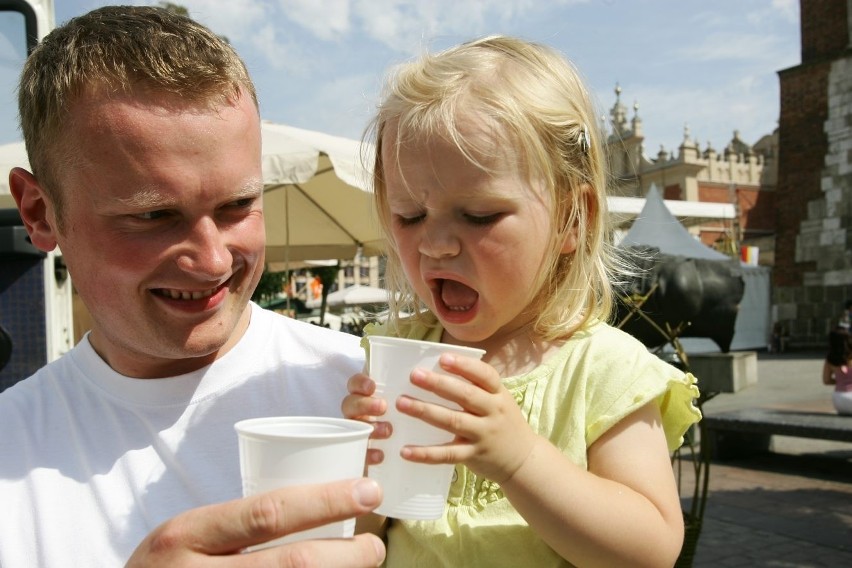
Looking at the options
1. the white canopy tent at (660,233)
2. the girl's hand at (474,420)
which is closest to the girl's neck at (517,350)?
the girl's hand at (474,420)

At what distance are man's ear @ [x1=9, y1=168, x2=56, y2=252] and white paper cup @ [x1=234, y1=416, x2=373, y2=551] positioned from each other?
1018 mm

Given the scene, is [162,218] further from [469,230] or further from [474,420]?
[474,420]

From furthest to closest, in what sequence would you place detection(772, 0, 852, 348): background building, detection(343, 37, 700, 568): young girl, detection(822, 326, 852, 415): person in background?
detection(772, 0, 852, 348): background building
detection(822, 326, 852, 415): person in background
detection(343, 37, 700, 568): young girl

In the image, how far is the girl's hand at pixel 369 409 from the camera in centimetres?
118

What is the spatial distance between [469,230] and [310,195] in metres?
6.90

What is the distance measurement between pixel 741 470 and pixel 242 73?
8.06m

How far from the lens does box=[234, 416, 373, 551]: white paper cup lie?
3.07 ft

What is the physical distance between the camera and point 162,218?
1.53 meters

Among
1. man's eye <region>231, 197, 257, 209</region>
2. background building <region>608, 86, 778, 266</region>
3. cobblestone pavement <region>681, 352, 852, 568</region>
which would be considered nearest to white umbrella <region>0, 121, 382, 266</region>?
cobblestone pavement <region>681, 352, 852, 568</region>

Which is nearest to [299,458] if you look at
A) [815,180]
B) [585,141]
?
[585,141]

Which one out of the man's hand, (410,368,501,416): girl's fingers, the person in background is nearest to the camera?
the man's hand

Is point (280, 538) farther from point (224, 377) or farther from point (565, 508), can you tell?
point (224, 377)

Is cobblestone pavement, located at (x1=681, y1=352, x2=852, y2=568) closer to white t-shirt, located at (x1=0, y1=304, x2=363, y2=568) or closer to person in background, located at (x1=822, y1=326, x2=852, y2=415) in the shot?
person in background, located at (x1=822, y1=326, x2=852, y2=415)

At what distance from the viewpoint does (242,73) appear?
1701 mm
